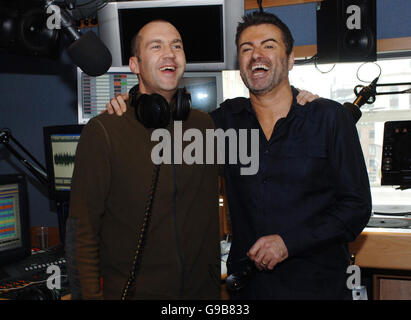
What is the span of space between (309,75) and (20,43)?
1.74 m

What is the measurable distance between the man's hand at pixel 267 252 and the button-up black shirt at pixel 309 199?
4 cm

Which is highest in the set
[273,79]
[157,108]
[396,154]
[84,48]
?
[84,48]

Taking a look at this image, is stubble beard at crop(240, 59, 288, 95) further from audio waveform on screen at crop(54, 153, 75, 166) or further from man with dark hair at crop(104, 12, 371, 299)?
audio waveform on screen at crop(54, 153, 75, 166)

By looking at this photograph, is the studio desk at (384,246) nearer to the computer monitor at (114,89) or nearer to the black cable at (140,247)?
the computer monitor at (114,89)

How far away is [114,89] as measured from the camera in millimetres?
2195

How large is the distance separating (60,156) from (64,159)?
0.09ft

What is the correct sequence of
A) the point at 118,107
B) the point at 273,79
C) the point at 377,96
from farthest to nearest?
1. the point at 377,96
2. the point at 273,79
3. the point at 118,107

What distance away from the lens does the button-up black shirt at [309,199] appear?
1435mm

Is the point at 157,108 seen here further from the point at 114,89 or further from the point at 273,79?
the point at 114,89

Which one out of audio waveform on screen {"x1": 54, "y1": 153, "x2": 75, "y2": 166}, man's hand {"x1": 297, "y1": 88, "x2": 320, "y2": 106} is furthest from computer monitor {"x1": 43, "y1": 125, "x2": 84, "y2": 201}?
man's hand {"x1": 297, "y1": 88, "x2": 320, "y2": 106}

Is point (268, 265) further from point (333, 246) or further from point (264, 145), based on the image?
point (264, 145)

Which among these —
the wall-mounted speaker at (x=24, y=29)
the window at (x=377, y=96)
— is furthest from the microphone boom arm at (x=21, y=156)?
the window at (x=377, y=96)

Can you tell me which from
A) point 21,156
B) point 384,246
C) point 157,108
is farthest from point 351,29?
point 21,156

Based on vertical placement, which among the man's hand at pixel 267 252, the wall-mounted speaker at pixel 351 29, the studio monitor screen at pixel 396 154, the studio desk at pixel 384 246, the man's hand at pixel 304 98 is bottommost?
the studio desk at pixel 384 246
